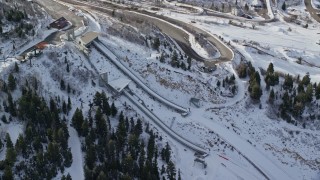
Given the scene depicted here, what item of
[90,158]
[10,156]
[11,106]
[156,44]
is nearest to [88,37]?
[156,44]

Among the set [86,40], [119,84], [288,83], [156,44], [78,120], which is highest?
[86,40]

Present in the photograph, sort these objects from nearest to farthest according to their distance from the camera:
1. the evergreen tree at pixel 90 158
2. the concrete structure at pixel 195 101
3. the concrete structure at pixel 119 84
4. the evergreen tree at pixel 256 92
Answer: the evergreen tree at pixel 90 158
the concrete structure at pixel 119 84
the concrete structure at pixel 195 101
the evergreen tree at pixel 256 92

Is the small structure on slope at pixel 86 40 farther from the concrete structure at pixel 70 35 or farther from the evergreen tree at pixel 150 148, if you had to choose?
the evergreen tree at pixel 150 148

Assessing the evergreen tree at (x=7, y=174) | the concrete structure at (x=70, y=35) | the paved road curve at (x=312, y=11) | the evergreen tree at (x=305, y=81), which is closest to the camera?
the evergreen tree at (x=7, y=174)

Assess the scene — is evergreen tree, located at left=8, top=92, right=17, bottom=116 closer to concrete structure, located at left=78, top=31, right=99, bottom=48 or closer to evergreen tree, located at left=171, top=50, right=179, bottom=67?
concrete structure, located at left=78, top=31, right=99, bottom=48

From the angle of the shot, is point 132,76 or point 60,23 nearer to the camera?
point 132,76

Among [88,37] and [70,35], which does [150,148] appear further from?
[70,35]

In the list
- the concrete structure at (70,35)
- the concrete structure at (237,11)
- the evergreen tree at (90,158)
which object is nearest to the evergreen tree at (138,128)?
the evergreen tree at (90,158)

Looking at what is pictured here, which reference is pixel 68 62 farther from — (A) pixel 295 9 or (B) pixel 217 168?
(A) pixel 295 9

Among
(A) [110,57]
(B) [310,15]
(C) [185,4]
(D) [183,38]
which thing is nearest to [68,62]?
(A) [110,57]
